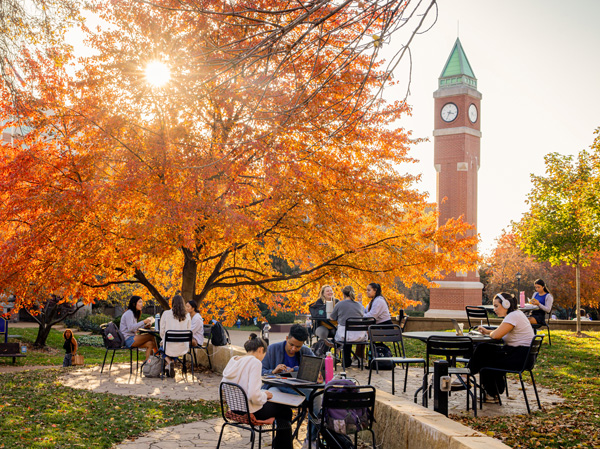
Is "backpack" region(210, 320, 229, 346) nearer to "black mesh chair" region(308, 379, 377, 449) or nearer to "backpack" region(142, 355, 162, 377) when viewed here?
"backpack" region(142, 355, 162, 377)

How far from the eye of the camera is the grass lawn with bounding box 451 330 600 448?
575 centimetres

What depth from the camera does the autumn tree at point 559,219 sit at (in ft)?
60.0

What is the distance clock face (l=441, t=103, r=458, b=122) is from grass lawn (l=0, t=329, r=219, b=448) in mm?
31466

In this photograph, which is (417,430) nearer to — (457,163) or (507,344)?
(507,344)

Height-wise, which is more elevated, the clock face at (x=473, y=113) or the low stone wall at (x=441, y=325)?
the clock face at (x=473, y=113)

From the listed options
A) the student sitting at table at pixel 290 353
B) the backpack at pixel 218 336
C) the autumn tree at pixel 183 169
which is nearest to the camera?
the student sitting at table at pixel 290 353

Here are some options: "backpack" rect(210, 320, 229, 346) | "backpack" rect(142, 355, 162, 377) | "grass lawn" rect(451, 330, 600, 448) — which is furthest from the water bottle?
"backpack" rect(210, 320, 229, 346)

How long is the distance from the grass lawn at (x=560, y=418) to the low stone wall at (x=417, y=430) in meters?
1.00

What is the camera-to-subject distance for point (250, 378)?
5.23m

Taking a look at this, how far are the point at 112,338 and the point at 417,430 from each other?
734cm

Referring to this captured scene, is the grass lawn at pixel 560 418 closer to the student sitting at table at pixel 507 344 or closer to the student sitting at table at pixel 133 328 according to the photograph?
the student sitting at table at pixel 507 344

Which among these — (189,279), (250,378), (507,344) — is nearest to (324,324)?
(189,279)

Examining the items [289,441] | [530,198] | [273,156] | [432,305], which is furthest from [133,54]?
[432,305]

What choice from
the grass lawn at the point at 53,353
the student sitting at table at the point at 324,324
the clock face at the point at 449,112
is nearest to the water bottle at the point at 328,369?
the student sitting at table at the point at 324,324
